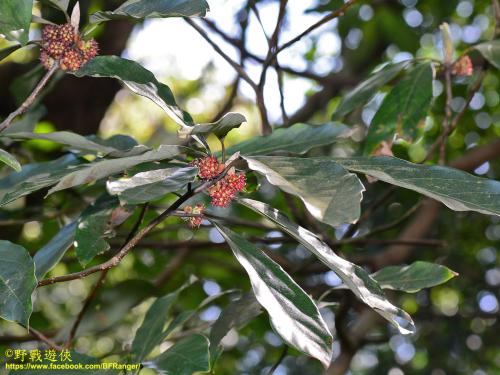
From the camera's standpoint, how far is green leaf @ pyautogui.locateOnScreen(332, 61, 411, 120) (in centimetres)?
125

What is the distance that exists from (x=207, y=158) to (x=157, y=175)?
0.33 ft

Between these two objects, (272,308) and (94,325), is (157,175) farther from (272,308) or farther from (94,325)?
(94,325)

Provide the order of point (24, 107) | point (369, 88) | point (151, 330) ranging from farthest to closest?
point (369, 88) < point (151, 330) < point (24, 107)

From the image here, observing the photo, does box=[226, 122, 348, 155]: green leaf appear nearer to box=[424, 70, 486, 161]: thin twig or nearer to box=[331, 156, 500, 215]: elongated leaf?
box=[331, 156, 500, 215]: elongated leaf

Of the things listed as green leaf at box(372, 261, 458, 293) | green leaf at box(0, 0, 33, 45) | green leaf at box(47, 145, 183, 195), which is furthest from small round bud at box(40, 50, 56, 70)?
green leaf at box(372, 261, 458, 293)

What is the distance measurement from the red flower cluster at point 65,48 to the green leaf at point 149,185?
25 cm

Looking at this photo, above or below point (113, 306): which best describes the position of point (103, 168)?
above

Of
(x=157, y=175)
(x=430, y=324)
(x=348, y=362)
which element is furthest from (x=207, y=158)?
(x=430, y=324)

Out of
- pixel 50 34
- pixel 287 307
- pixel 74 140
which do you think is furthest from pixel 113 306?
pixel 287 307

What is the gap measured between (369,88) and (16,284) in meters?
0.78

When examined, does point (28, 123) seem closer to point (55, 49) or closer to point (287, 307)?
point (55, 49)

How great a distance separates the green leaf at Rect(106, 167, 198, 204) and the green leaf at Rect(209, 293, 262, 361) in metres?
0.35

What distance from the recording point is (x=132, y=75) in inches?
30.8

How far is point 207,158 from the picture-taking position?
781 millimetres
